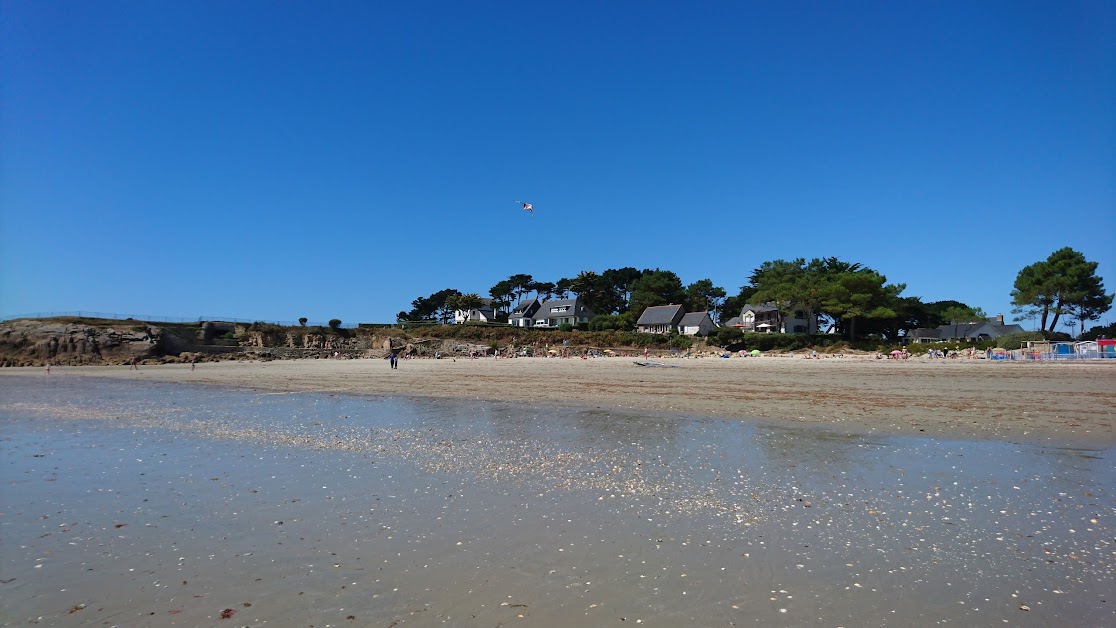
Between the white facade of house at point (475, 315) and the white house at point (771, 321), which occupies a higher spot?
the white facade of house at point (475, 315)

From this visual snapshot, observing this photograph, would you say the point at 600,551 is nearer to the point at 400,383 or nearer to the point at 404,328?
the point at 400,383

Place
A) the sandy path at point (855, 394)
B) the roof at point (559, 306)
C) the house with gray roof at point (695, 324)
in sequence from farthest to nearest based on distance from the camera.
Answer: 1. the roof at point (559, 306)
2. the house with gray roof at point (695, 324)
3. the sandy path at point (855, 394)

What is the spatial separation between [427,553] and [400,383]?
21855 millimetres

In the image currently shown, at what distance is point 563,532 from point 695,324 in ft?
223

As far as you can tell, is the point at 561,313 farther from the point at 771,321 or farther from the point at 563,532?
the point at 563,532

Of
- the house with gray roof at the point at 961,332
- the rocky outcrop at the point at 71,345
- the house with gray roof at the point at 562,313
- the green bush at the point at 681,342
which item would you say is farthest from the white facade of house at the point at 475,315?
the house with gray roof at the point at 961,332

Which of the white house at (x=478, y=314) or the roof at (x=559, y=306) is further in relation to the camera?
the white house at (x=478, y=314)

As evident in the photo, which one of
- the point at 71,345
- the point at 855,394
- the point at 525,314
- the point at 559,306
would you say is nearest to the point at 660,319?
the point at 559,306

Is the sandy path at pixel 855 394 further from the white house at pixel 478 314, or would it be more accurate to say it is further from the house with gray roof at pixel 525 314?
the white house at pixel 478 314

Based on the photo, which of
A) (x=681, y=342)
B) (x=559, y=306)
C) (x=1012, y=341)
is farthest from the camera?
(x=559, y=306)

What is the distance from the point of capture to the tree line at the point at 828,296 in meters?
52.2

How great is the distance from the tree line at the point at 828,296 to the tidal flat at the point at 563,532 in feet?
172

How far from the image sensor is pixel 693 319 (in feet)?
236

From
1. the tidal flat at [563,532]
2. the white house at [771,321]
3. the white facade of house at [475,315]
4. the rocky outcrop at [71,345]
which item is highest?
the white facade of house at [475,315]
